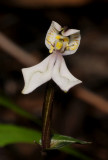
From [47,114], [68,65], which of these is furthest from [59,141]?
[68,65]

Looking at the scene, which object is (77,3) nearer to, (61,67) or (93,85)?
(93,85)

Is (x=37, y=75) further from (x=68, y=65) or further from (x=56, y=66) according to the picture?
(x=68, y=65)

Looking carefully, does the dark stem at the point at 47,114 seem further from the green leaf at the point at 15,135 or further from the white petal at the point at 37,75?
the green leaf at the point at 15,135

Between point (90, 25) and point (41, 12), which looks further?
point (90, 25)

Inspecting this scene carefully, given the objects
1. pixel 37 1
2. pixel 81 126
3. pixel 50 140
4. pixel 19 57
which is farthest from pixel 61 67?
pixel 37 1

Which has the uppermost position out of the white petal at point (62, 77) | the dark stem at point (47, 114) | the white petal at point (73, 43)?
the white petal at point (73, 43)

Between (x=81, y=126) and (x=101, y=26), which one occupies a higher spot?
(x=101, y=26)

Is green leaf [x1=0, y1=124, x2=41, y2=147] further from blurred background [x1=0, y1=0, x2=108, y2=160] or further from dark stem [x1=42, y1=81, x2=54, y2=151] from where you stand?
blurred background [x1=0, y1=0, x2=108, y2=160]

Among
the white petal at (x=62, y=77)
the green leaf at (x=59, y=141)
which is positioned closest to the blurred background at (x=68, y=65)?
the green leaf at (x=59, y=141)
